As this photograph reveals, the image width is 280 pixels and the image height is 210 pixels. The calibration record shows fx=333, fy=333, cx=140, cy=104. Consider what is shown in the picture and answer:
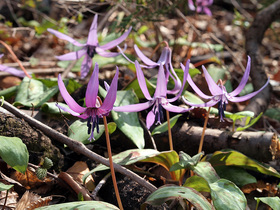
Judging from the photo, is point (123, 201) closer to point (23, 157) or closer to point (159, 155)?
point (159, 155)

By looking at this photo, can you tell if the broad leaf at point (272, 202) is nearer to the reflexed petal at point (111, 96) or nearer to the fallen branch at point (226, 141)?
the fallen branch at point (226, 141)

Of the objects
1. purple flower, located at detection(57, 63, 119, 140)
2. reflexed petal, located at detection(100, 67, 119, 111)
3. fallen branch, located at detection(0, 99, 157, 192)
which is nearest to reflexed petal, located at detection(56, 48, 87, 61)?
fallen branch, located at detection(0, 99, 157, 192)

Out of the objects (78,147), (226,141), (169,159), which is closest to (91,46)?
(78,147)

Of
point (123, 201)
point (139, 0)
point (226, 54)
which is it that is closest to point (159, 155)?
point (123, 201)

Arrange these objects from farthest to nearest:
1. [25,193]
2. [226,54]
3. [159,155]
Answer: [226,54] < [159,155] < [25,193]

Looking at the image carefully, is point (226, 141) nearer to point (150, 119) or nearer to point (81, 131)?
point (150, 119)

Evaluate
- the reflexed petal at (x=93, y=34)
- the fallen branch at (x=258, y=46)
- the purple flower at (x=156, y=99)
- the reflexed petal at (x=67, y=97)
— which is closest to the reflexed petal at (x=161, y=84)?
the purple flower at (x=156, y=99)
